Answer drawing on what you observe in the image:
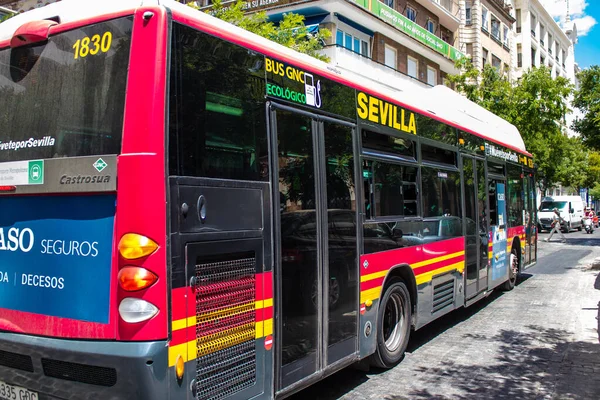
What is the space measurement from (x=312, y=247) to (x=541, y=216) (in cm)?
3397

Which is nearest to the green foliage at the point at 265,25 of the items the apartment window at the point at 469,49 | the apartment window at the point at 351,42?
the apartment window at the point at 351,42

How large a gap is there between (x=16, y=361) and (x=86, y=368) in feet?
2.19

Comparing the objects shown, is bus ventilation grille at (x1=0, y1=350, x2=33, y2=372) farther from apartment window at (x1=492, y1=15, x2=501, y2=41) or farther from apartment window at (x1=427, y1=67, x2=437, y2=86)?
apartment window at (x1=492, y1=15, x2=501, y2=41)

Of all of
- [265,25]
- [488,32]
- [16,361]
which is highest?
[488,32]

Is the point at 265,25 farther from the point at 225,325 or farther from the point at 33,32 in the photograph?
the point at 225,325

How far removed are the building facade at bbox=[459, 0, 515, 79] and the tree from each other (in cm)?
1503

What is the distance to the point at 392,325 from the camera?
20.5ft

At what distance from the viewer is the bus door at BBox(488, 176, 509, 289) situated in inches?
375

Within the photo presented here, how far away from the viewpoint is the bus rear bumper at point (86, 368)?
3.01 meters

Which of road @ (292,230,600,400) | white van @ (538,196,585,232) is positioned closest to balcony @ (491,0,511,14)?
white van @ (538,196,585,232)

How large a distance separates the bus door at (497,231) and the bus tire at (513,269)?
410 millimetres

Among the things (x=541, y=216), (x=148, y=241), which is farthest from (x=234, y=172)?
(x=541, y=216)

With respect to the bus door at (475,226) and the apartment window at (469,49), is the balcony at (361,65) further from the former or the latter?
the apartment window at (469,49)

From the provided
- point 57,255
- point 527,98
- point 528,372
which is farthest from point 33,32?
point 527,98
